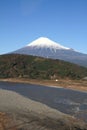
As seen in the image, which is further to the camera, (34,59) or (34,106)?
(34,59)

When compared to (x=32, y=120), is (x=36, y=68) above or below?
above

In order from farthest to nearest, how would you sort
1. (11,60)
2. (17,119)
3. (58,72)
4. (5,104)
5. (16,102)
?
1. (11,60)
2. (58,72)
3. (16,102)
4. (5,104)
5. (17,119)

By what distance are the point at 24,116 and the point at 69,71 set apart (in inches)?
3295

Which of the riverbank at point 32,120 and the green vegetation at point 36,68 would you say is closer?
the riverbank at point 32,120

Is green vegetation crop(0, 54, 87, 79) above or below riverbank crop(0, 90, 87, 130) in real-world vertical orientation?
above

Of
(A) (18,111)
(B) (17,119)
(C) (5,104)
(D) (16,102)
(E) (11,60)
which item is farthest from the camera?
(E) (11,60)

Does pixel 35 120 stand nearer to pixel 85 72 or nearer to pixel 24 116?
pixel 24 116

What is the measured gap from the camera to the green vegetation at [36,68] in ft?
395

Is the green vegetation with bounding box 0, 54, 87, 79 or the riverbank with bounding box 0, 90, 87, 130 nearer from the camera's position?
the riverbank with bounding box 0, 90, 87, 130

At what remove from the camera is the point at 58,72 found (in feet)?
400

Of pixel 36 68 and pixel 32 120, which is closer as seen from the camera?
pixel 32 120

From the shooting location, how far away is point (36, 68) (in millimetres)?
127250

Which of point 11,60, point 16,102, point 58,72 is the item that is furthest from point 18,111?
point 11,60

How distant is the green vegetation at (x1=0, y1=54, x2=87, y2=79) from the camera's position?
12050cm
